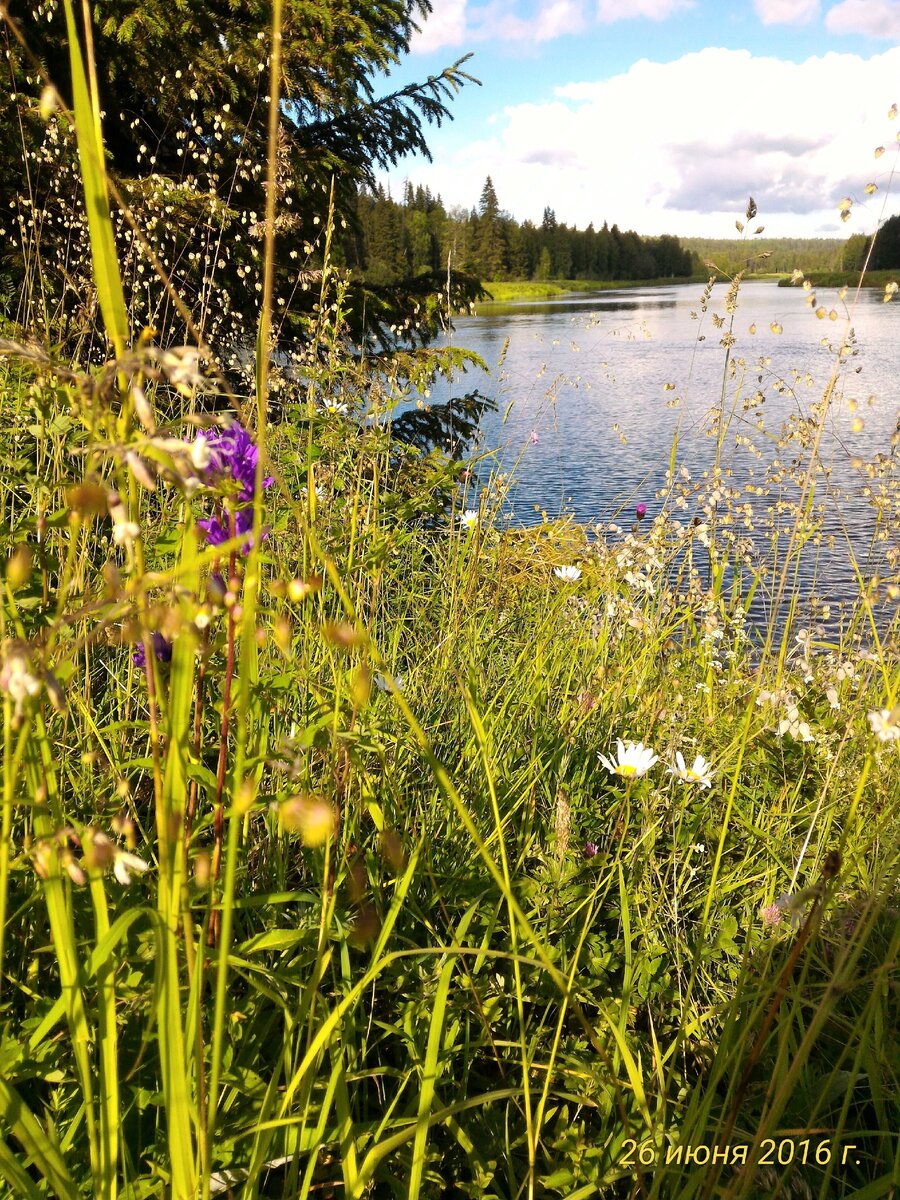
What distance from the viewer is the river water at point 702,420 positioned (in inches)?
82.8

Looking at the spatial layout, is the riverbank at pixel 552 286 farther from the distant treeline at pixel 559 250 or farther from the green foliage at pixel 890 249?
the green foliage at pixel 890 249

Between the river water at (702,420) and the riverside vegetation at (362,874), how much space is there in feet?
0.85

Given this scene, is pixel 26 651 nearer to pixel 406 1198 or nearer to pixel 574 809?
pixel 406 1198

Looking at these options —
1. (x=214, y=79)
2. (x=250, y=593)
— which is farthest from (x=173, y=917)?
(x=214, y=79)

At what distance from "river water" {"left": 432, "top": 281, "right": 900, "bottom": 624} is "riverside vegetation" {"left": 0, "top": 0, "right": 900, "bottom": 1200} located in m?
0.26

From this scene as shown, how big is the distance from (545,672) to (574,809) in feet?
1.89

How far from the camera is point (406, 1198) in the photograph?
0.92 meters

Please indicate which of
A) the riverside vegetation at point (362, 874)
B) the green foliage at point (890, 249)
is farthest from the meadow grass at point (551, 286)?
the riverside vegetation at point (362, 874)

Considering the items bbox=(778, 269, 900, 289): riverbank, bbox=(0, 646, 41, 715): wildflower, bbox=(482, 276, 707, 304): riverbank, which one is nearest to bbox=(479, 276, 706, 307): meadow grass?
bbox=(482, 276, 707, 304): riverbank

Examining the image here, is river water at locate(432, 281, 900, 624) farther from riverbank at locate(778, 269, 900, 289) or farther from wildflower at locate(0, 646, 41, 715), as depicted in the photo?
wildflower at locate(0, 646, 41, 715)

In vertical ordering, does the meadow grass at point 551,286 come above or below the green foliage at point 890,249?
below

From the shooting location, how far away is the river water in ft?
6.90

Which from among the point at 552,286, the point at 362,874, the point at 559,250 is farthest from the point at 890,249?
the point at 559,250

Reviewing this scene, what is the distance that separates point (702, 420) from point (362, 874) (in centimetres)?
215
